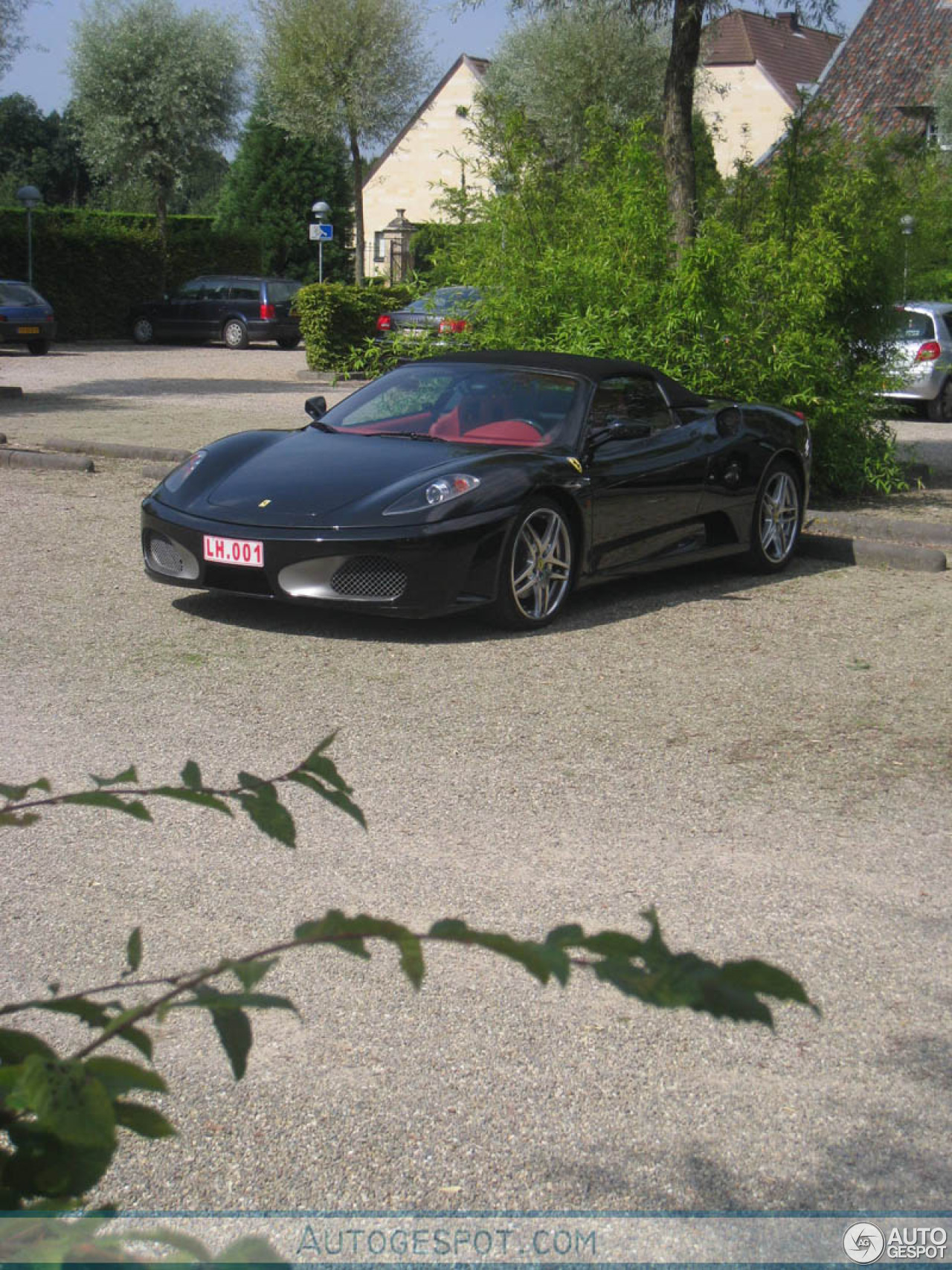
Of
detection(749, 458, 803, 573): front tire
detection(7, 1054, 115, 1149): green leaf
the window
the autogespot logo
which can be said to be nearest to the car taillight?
detection(749, 458, 803, 573): front tire

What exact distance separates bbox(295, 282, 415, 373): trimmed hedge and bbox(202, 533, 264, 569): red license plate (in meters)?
20.0

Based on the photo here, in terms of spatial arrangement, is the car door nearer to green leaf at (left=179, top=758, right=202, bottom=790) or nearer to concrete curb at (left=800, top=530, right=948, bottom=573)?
concrete curb at (left=800, top=530, right=948, bottom=573)

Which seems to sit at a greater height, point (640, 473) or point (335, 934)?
point (335, 934)

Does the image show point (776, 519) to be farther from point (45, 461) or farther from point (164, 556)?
point (45, 461)

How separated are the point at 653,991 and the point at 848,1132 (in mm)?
1929

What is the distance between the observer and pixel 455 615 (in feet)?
25.0

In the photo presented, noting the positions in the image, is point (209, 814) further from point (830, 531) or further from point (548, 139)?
point (548, 139)

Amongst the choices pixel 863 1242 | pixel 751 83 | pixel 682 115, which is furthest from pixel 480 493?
pixel 751 83

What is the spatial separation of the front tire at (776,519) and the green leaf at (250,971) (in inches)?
318

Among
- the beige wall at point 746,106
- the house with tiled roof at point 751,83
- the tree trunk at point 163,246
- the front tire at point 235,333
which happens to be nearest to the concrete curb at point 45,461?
the front tire at point 235,333

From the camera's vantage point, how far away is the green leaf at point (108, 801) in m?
1.48

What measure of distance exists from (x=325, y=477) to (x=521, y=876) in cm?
355

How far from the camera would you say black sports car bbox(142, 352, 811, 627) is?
270 inches

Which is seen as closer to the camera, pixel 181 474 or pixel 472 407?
pixel 181 474
